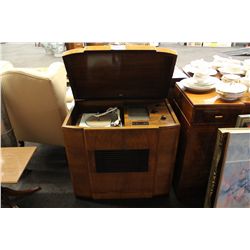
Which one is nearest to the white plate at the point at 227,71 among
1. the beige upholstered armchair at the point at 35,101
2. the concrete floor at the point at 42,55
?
the beige upholstered armchair at the point at 35,101

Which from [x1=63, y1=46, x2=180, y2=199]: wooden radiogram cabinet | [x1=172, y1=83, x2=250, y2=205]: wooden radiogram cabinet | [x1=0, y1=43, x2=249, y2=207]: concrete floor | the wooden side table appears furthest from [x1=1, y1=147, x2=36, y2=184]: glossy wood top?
[x1=172, y1=83, x2=250, y2=205]: wooden radiogram cabinet

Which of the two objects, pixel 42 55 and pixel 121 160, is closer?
pixel 121 160

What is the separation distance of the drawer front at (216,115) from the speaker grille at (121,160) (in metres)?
0.35

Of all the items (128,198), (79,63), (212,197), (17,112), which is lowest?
(128,198)

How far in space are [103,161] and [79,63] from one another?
606 millimetres

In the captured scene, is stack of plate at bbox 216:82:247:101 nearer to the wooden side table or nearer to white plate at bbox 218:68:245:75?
white plate at bbox 218:68:245:75

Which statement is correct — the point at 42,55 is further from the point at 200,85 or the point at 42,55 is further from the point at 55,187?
the point at 200,85

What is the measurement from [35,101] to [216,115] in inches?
47.0

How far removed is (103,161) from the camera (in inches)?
52.2

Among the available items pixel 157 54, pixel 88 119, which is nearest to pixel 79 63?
pixel 88 119

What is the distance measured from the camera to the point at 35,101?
5.09ft

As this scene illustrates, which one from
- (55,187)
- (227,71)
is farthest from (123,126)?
(227,71)

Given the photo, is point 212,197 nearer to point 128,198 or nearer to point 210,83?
point 128,198
